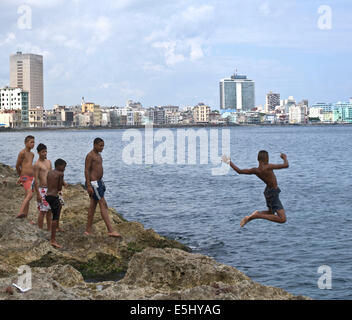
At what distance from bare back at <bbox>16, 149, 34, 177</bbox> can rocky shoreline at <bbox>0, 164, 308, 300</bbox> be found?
1.17m

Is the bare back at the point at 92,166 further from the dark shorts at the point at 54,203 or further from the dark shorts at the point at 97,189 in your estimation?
the dark shorts at the point at 54,203

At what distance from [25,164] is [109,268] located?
3.37m

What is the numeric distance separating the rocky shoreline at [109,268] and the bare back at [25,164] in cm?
117

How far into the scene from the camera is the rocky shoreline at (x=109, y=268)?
857 centimetres

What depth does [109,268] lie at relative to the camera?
1303 cm

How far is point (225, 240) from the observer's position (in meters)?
20.0

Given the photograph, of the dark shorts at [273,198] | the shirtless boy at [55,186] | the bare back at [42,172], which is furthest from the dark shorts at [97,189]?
the dark shorts at [273,198]

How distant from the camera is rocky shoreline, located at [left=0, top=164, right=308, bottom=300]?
28.1ft

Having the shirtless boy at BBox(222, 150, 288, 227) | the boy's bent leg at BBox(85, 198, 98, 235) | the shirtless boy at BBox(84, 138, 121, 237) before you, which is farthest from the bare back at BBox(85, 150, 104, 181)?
the shirtless boy at BBox(222, 150, 288, 227)

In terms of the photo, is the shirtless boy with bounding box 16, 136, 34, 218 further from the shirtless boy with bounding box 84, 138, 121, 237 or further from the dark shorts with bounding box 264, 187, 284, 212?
the dark shorts with bounding box 264, 187, 284, 212

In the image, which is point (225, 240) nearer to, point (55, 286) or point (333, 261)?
point (333, 261)

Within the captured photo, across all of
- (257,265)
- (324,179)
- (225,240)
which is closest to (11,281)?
(257,265)

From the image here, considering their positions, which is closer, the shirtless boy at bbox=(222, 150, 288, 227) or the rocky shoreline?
the rocky shoreline
